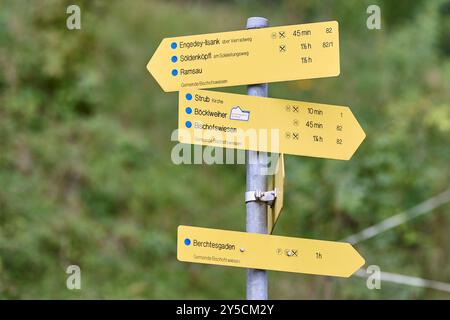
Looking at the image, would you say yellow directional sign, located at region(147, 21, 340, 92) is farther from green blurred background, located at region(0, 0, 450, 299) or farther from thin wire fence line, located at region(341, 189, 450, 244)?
thin wire fence line, located at region(341, 189, 450, 244)

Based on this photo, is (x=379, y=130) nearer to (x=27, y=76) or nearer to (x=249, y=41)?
(x=27, y=76)

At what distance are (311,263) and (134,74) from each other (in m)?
6.19

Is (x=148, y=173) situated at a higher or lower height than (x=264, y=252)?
higher

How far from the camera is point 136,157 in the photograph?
757cm

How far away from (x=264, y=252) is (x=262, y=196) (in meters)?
0.23

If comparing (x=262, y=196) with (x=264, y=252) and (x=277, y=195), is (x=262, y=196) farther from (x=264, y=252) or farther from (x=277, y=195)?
(x=264, y=252)

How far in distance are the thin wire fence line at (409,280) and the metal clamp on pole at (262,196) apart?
12.1ft

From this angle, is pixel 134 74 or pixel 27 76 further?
pixel 134 74

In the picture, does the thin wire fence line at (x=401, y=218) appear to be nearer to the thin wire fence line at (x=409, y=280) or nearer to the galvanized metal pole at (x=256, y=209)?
the thin wire fence line at (x=409, y=280)

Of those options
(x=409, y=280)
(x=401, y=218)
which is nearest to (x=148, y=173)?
(x=401, y=218)

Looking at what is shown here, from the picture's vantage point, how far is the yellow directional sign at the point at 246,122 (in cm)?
295

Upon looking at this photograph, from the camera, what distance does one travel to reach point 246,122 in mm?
2969

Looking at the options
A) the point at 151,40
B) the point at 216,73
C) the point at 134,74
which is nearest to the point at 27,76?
the point at 134,74
